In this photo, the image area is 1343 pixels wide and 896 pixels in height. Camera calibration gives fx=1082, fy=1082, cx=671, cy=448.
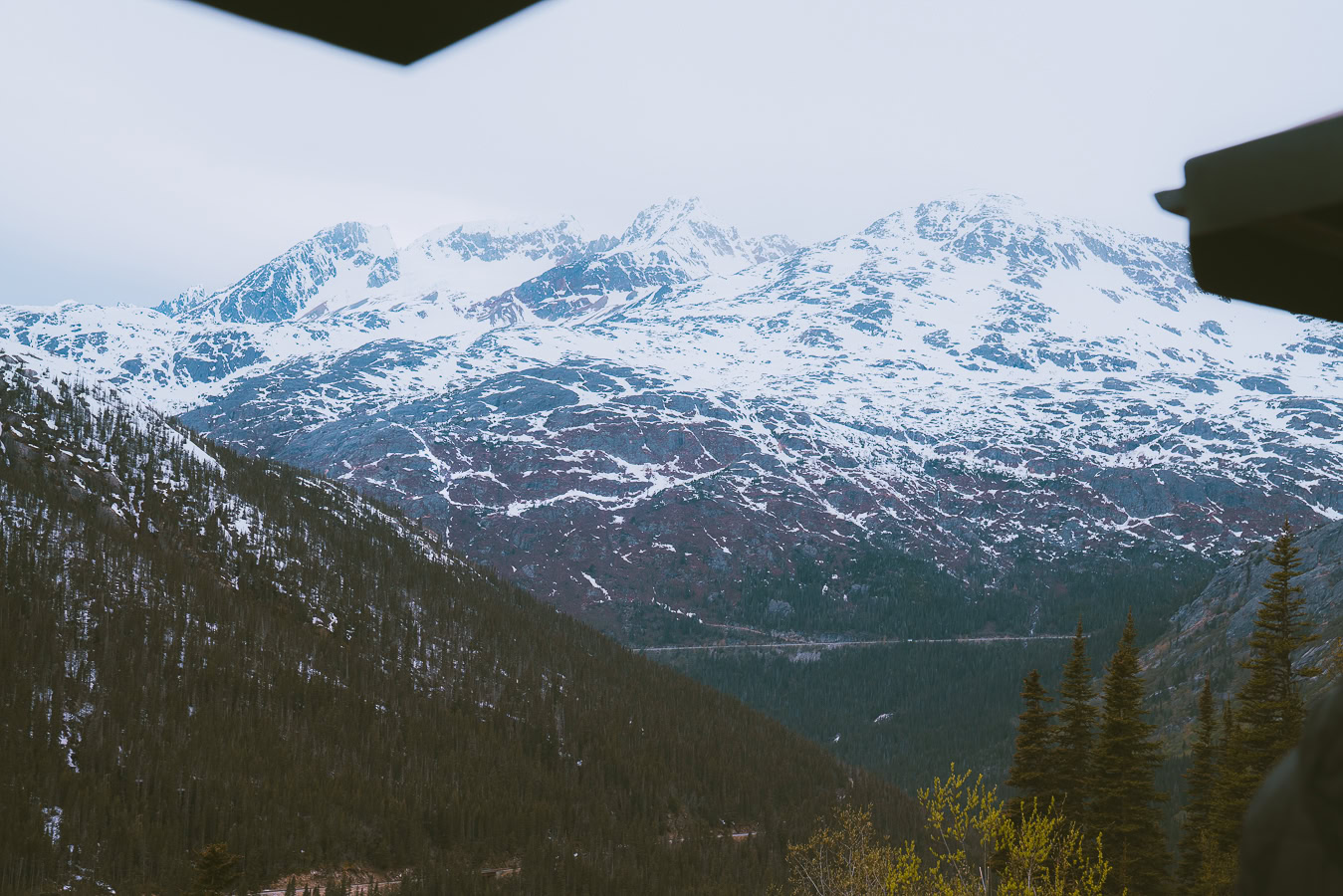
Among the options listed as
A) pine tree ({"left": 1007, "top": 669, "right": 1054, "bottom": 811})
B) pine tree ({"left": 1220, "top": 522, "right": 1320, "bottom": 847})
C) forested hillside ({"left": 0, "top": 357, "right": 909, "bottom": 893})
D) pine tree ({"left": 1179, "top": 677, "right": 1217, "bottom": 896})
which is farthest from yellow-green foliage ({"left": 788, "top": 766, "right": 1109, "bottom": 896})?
forested hillside ({"left": 0, "top": 357, "right": 909, "bottom": 893})

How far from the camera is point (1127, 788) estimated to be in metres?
54.3

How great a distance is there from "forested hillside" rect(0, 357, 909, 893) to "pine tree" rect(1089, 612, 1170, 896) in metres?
70.9

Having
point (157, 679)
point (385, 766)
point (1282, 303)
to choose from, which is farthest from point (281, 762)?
point (1282, 303)

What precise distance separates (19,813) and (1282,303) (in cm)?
12822

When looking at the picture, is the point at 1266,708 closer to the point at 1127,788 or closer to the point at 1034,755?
the point at 1127,788

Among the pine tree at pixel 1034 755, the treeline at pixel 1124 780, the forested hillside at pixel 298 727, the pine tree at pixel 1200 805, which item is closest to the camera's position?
the treeline at pixel 1124 780

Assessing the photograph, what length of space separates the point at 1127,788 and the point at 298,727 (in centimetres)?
11723

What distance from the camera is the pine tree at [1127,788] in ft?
179

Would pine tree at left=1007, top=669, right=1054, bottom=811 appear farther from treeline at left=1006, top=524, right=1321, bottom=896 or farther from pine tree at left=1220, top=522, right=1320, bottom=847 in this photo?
pine tree at left=1220, top=522, right=1320, bottom=847

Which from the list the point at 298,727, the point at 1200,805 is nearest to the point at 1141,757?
the point at 1200,805

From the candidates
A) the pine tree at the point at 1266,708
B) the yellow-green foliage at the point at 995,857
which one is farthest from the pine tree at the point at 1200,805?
the yellow-green foliage at the point at 995,857

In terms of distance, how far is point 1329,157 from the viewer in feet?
8.69

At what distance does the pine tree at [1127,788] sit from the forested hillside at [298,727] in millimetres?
70882

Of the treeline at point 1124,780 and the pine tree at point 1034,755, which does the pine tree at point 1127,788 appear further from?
the pine tree at point 1034,755
